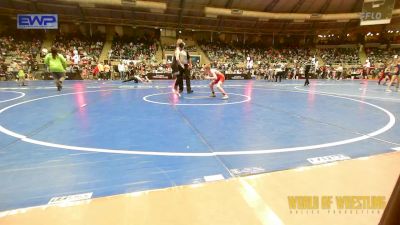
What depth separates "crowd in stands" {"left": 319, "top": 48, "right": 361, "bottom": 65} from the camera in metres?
35.8

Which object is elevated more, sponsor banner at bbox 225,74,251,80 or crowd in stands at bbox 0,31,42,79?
crowd in stands at bbox 0,31,42,79

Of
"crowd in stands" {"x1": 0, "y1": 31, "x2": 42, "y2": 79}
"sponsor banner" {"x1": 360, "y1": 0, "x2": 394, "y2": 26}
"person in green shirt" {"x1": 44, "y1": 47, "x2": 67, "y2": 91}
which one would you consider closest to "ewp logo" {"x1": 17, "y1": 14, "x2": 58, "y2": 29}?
"crowd in stands" {"x1": 0, "y1": 31, "x2": 42, "y2": 79}

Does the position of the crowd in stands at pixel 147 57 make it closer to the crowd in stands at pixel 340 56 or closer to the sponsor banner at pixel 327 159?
the crowd in stands at pixel 340 56

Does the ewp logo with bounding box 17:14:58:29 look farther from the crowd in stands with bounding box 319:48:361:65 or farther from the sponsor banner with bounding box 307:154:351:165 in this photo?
the crowd in stands with bounding box 319:48:361:65

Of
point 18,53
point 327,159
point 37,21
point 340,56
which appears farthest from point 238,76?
point 327,159

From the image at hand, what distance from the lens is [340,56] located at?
37.2 m

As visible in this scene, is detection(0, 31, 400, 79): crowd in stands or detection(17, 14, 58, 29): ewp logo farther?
detection(17, 14, 58, 29): ewp logo

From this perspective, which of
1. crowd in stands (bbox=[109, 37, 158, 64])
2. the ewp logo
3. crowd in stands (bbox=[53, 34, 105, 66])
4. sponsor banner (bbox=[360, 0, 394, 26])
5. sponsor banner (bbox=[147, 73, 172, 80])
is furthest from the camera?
crowd in stands (bbox=[109, 37, 158, 64])

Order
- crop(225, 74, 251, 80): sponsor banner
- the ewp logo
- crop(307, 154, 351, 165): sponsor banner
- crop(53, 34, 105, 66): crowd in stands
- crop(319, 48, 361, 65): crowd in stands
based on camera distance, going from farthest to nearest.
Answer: crop(319, 48, 361, 65): crowd in stands
crop(53, 34, 105, 66): crowd in stands
crop(225, 74, 251, 80): sponsor banner
the ewp logo
crop(307, 154, 351, 165): sponsor banner

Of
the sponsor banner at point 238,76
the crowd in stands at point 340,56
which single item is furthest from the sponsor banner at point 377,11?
the crowd in stands at point 340,56

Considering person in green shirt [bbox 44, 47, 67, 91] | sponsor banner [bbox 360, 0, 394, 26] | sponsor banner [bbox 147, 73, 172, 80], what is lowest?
sponsor banner [bbox 147, 73, 172, 80]

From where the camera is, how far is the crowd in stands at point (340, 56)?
35.8m

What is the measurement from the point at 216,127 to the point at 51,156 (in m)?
2.84

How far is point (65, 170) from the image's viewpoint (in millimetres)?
3174
